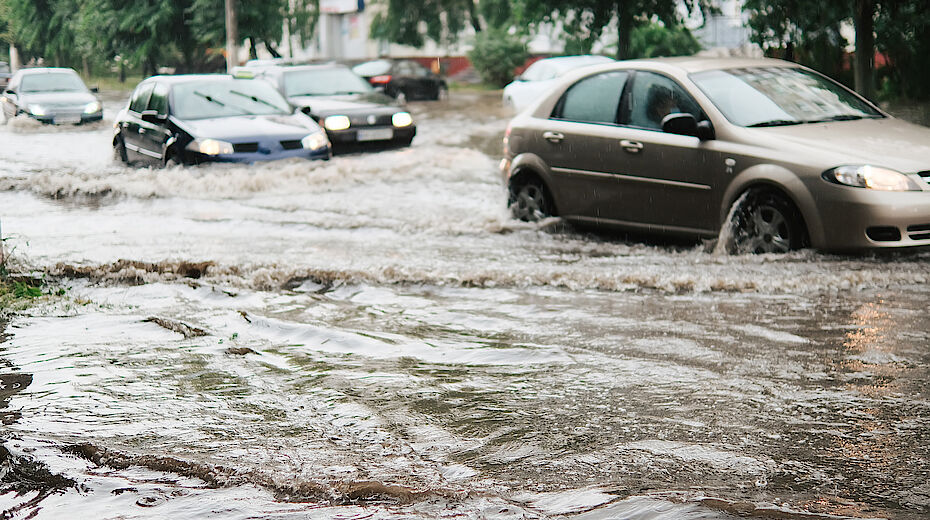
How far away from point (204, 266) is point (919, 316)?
15.8 feet

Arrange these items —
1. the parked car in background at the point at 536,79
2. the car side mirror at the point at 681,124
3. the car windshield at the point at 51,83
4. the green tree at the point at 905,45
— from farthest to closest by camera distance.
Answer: the car windshield at the point at 51,83 < the parked car in background at the point at 536,79 < the green tree at the point at 905,45 < the car side mirror at the point at 681,124

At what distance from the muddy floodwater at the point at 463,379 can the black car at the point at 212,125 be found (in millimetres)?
4052

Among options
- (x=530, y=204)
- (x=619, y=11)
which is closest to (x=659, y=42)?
(x=619, y=11)

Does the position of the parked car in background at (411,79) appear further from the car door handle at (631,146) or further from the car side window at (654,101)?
the car door handle at (631,146)

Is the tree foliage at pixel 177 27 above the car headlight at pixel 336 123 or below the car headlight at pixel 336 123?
above

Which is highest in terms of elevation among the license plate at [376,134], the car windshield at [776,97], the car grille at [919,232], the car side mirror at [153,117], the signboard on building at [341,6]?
the signboard on building at [341,6]

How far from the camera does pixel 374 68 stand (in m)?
37.3

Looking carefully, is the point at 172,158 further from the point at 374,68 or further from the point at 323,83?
the point at 374,68

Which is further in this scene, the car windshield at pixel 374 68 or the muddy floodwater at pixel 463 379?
the car windshield at pixel 374 68

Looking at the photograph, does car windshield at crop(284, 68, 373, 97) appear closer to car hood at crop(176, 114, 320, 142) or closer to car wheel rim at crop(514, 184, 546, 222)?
car hood at crop(176, 114, 320, 142)

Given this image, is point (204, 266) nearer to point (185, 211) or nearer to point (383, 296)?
point (383, 296)

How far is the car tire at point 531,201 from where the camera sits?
984 cm

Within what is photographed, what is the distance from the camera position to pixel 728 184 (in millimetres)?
8094

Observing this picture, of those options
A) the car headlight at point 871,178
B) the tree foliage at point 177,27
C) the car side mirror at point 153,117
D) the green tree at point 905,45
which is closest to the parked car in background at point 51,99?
the car side mirror at point 153,117
